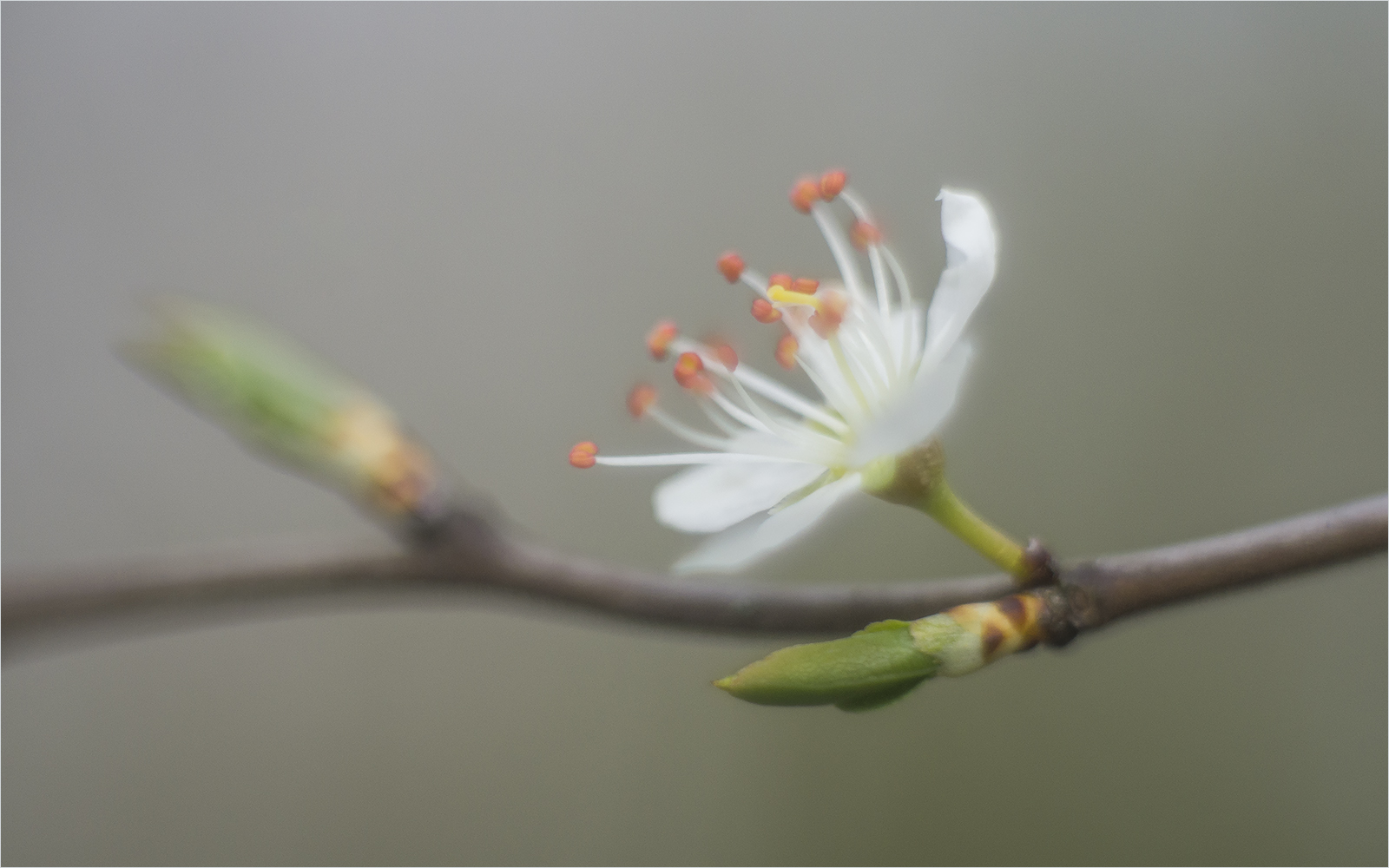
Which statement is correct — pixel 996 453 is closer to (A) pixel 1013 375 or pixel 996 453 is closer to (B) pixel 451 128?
(A) pixel 1013 375

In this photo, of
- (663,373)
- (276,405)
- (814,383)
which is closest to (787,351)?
(814,383)

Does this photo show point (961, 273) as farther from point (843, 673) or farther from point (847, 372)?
point (843, 673)

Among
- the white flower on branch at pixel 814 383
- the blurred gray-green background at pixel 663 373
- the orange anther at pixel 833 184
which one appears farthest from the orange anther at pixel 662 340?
the blurred gray-green background at pixel 663 373

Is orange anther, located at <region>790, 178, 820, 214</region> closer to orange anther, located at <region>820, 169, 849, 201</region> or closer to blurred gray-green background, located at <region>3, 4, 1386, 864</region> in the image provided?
orange anther, located at <region>820, 169, 849, 201</region>

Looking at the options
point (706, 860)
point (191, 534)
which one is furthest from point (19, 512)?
point (706, 860)

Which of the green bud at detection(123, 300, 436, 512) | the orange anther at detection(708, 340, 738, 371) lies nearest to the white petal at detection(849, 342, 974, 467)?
the orange anther at detection(708, 340, 738, 371)

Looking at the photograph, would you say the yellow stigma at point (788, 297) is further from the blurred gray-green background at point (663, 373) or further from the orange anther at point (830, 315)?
the blurred gray-green background at point (663, 373)
